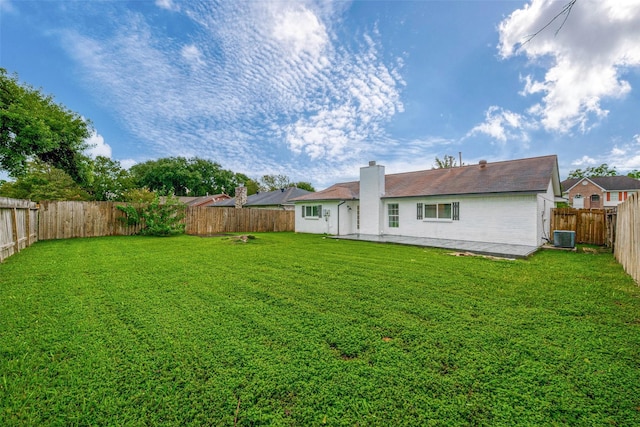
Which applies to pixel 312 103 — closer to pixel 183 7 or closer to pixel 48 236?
pixel 183 7

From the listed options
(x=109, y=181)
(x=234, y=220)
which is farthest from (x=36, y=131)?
(x=109, y=181)

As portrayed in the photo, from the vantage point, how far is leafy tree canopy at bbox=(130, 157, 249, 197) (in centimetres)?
4459

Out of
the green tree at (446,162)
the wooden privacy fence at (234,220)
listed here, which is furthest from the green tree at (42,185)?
the green tree at (446,162)

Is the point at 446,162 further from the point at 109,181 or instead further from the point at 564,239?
the point at 109,181

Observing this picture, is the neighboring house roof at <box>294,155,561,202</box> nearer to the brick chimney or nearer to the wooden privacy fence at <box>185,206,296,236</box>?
the brick chimney

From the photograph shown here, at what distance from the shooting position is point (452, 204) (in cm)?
1170

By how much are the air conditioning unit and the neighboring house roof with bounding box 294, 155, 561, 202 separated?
187 centimetres

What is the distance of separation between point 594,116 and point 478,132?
528cm

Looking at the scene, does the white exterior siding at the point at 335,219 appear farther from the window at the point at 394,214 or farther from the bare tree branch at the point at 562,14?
the bare tree branch at the point at 562,14

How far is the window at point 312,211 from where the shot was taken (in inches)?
653

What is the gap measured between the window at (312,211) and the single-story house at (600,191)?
31.9m


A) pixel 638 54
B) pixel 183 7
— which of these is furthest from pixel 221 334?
pixel 183 7

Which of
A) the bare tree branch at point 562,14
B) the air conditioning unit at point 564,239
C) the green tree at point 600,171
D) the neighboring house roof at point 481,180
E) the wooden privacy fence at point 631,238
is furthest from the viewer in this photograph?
the green tree at point 600,171

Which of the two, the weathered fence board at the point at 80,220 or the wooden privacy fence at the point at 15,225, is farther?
the weathered fence board at the point at 80,220
